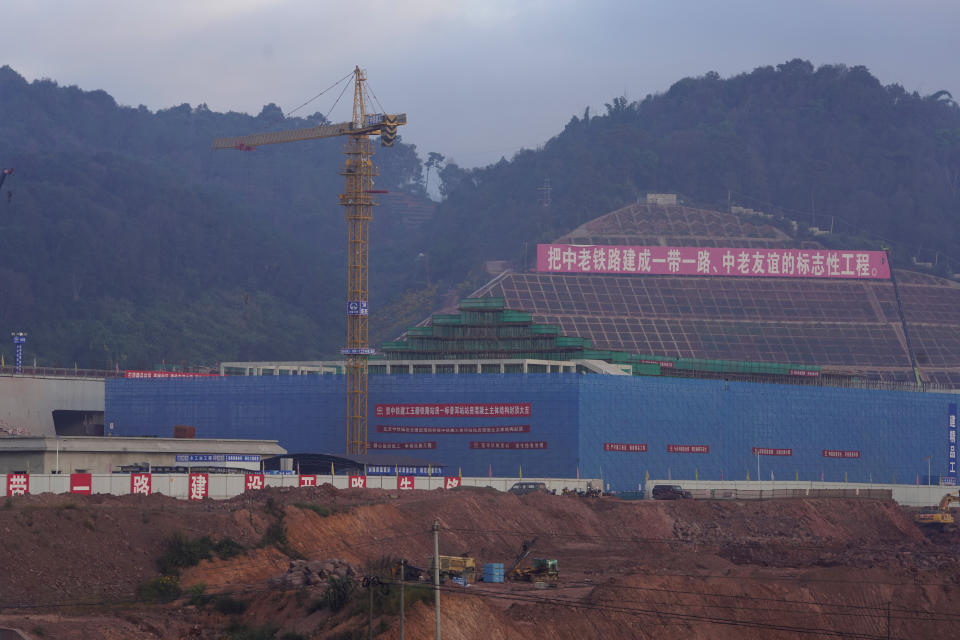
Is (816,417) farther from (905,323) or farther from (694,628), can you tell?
(694,628)

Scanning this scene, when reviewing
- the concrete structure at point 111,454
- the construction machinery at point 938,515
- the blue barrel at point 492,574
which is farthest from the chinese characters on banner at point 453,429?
the blue barrel at point 492,574

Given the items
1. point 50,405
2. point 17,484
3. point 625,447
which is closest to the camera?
point 17,484

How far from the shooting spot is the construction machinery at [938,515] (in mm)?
105750

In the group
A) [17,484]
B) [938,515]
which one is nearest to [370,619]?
[17,484]

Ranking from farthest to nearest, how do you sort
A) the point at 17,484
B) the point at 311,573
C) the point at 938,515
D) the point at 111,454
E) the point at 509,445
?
the point at 509,445
the point at 938,515
the point at 111,454
the point at 17,484
the point at 311,573

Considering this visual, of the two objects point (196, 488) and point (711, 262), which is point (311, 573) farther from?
point (711, 262)

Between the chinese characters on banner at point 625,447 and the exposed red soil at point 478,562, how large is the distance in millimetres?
24273

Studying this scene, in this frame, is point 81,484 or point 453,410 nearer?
point 81,484

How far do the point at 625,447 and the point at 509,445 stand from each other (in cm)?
1074

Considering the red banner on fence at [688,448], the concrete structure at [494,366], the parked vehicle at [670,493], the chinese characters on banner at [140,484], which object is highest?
the concrete structure at [494,366]

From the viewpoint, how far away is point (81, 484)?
246ft

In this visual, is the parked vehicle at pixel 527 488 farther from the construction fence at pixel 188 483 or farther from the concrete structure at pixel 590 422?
the concrete structure at pixel 590 422

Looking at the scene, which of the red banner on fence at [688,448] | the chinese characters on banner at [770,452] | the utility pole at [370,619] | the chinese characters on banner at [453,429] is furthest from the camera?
the chinese characters on banner at [770,452]

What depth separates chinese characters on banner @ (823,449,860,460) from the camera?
134875 millimetres
